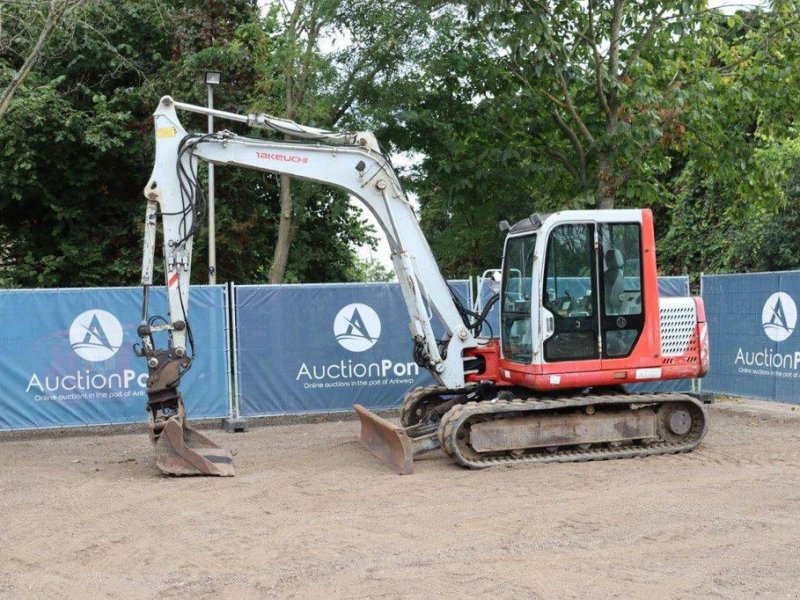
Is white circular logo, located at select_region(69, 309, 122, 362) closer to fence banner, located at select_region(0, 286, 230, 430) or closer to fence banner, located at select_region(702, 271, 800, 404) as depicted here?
fence banner, located at select_region(0, 286, 230, 430)

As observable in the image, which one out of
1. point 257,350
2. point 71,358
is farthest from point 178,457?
point 257,350

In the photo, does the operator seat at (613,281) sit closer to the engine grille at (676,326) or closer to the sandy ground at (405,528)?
the engine grille at (676,326)

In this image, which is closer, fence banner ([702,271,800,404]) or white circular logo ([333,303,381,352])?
fence banner ([702,271,800,404])

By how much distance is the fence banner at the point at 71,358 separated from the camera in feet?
39.7

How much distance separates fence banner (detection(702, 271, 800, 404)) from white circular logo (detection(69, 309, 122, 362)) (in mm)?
9206

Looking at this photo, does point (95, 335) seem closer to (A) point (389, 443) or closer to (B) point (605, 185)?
(A) point (389, 443)

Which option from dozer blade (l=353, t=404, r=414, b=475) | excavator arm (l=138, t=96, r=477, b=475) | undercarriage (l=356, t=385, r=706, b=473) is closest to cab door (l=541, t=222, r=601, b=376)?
undercarriage (l=356, t=385, r=706, b=473)

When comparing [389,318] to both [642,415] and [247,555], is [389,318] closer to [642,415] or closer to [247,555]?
[642,415]

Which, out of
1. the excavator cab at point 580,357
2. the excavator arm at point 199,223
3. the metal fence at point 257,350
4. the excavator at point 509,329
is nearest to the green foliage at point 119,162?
the metal fence at point 257,350

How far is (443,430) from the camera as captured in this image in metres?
9.46

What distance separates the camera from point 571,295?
9711mm

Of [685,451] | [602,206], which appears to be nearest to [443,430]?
[685,451]

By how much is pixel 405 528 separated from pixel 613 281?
3955mm

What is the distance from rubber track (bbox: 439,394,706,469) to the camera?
30.8ft
